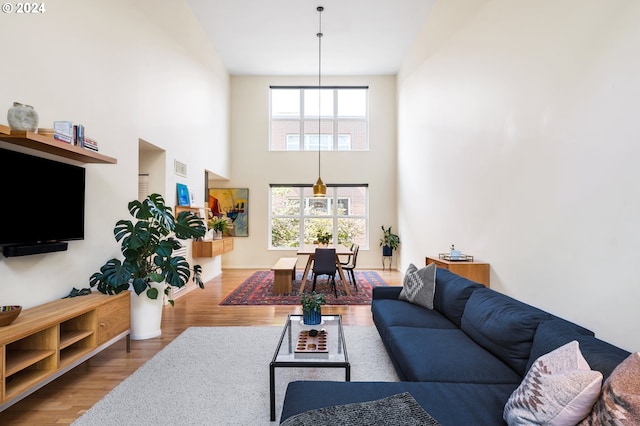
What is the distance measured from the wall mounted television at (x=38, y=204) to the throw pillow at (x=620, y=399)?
3304 millimetres

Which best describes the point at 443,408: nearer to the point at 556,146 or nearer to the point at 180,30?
the point at 556,146

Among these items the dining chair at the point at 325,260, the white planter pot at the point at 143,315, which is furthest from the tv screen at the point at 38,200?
the dining chair at the point at 325,260

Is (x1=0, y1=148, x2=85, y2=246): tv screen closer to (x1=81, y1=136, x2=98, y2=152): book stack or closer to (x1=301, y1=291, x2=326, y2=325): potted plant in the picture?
(x1=81, y1=136, x2=98, y2=152): book stack

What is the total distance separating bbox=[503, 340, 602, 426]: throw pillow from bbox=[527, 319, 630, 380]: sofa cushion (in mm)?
111

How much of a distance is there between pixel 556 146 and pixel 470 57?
82.4 inches

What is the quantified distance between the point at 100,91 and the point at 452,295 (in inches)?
155

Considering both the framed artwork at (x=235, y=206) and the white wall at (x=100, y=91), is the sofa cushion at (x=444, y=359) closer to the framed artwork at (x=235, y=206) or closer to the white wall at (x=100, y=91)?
the white wall at (x=100, y=91)

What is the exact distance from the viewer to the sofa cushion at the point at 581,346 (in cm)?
128

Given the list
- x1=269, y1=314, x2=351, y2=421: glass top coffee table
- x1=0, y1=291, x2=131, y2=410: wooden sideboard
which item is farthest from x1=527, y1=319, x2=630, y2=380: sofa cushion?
x1=0, y1=291, x2=131, y2=410: wooden sideboard

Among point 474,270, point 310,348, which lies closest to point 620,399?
point 310,348

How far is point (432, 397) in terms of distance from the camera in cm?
151

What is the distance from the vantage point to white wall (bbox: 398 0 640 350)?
194 centimetres

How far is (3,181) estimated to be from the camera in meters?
2.09

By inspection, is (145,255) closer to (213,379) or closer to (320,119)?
(213,379)
